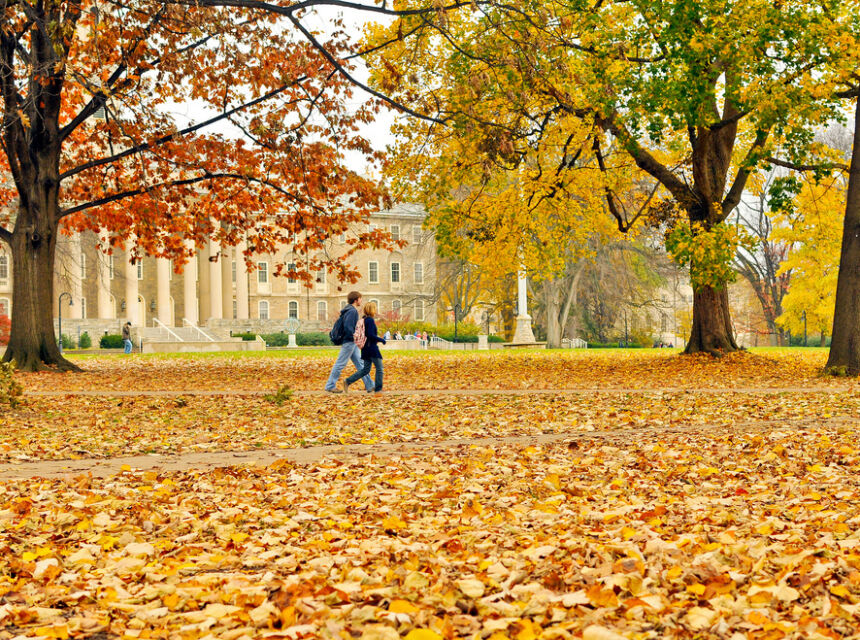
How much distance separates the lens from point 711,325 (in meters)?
24.8

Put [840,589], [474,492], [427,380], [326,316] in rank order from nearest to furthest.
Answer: [840,589]
[474,492]
[427,380]
[326,316]

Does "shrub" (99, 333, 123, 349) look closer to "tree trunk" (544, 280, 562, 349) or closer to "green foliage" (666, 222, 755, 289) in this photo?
"tree trunk" (544, 280, 562, 349)

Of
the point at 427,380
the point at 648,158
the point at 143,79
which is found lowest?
the point at 427,380

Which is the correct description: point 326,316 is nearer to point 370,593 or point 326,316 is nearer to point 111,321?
point 111,321

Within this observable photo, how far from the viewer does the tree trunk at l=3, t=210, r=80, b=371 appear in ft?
73.0

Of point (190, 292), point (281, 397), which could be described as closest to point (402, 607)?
→ point (281, 397)

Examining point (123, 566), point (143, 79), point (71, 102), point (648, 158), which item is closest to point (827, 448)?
point (123, 566)

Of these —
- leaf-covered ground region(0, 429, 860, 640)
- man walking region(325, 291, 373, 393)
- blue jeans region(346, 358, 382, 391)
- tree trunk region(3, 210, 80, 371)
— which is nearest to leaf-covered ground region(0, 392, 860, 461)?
blue jeans region(346, 358, 382, 391)

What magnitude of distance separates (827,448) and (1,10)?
12254 millimetres

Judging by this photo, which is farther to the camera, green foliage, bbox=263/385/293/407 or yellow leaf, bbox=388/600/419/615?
green foliage, bbox=263/385/293/407

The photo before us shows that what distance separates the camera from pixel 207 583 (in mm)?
4676

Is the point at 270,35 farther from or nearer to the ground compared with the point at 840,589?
farther from the ground

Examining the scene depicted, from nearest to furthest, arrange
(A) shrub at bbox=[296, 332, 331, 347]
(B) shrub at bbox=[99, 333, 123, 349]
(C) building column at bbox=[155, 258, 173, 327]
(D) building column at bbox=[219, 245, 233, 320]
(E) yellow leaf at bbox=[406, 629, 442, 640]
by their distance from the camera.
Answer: (E) yellow leaf at bbox=[406, 629, 442, 640], (B) shrub at bbox=[99, 333, 123, 349], (C) building column at bbox=[155, 258, 173, 327], (A) shrub at bbox=[296, 332, 331, 347], (D) building column at bbox=[219, 245, 233, 320]

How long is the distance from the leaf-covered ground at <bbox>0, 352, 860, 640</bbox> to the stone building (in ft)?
115
